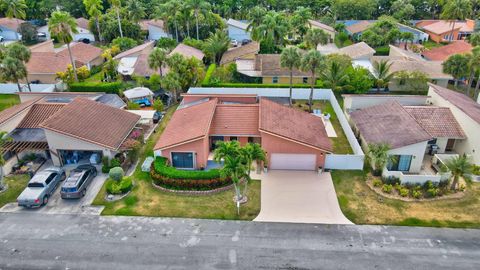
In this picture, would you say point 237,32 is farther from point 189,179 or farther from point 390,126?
point 189,179

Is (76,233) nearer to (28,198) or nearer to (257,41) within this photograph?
(28,198)

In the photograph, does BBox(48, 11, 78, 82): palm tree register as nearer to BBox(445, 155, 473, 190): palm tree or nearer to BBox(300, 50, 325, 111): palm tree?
BBox(300, 50, 325, 111): palm tree

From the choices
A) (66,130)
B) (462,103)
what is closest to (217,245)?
(66,130)

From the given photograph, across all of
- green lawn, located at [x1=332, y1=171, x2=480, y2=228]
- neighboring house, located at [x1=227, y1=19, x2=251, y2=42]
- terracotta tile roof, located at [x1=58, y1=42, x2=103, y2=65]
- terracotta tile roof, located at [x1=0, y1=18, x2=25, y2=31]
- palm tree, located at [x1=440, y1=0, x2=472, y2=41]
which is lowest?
green lawn, located at [x1=332, y1=171, x2=480, y2=228]

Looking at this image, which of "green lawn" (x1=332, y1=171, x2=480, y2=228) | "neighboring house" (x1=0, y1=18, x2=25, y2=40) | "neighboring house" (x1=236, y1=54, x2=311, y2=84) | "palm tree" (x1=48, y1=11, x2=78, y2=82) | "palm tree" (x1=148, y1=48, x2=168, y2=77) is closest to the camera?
"green lawn" (x1=332, y1=171, x2=480, y2=228)

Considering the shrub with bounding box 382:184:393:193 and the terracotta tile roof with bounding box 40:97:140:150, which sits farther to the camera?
the terracotta tile roof with bounding box 40:97:140:150

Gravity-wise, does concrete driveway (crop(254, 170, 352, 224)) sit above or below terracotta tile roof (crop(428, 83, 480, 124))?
below

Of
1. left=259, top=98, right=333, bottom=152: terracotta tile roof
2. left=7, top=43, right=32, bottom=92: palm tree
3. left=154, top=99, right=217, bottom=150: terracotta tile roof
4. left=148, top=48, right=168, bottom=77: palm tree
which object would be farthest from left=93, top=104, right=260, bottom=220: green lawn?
left=7, top=43, right=32, bottom=92: palm tree

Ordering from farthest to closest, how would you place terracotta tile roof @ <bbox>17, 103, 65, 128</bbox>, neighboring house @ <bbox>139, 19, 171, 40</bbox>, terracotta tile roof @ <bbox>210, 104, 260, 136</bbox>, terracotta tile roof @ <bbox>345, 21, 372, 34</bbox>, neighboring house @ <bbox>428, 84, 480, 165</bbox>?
neighboring house @ <bbox>139, 19, 171, 40</bbox> < terracotta tile roof @ <bbox>345, 21, 372, 34</bbox> < terracotta tile roof @ <bbox>17, 103, 65, 128</bbox> < terracotta tile roof @ <bbox>210, 104, 260, 136</bbox> < neighboring house @ <bbox>428, 84, 480, 165</bbox>
